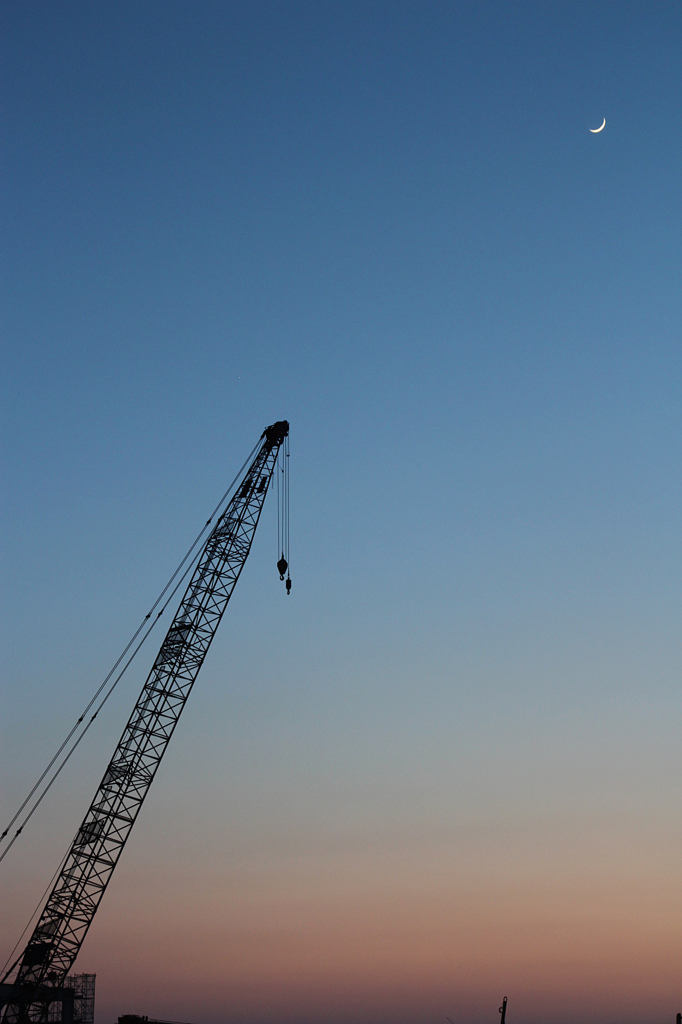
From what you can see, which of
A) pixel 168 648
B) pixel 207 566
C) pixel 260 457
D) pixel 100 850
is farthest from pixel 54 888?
pixel 260 457

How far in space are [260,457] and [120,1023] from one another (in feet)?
228

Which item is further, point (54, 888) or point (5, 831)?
point (5, 831)

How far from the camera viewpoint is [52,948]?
81938 mm

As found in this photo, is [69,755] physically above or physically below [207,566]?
below

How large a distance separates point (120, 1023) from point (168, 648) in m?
57.4

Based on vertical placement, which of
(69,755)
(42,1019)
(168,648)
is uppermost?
(168,648)

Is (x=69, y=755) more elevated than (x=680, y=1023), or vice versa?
(x=69, y=755)

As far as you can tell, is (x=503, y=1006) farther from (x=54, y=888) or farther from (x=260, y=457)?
(x=260, y=457)

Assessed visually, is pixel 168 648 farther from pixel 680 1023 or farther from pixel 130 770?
pixel 680 1023

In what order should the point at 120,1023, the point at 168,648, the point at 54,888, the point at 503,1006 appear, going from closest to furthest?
the point at 54,888
the point at 168,648
the point at 503,1006
the point at 120,1023

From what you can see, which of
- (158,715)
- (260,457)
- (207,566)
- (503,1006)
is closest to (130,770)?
(158,715)

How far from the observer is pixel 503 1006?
94.2m

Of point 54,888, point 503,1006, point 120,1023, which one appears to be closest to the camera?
point 54,888

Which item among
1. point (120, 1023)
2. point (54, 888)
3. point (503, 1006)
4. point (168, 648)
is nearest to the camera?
point (54, 888)
